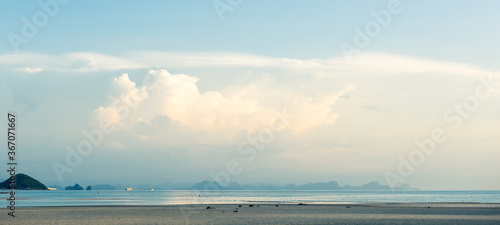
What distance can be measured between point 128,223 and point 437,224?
104 feet

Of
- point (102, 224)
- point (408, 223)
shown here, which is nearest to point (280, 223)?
point (408, 223)

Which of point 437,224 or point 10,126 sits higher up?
point 10,126

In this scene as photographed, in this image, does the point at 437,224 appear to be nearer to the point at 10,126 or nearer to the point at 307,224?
the point at 307,224

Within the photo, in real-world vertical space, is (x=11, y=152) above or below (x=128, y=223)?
above

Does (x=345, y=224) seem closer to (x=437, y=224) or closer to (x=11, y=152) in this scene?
(x=437, y=224)

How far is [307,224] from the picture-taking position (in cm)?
4609

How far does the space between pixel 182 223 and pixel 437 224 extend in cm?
2614

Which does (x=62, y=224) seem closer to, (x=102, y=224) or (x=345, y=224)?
(x=102, y=224)

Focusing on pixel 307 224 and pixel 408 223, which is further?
pixel 408 223

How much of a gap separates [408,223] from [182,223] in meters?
23.4

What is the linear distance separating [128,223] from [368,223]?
24.5m

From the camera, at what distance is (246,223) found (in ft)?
156

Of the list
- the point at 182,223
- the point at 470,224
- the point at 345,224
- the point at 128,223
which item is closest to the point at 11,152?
the point at 128,223

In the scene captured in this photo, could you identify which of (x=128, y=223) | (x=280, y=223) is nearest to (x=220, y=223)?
(x=280, y=223)
